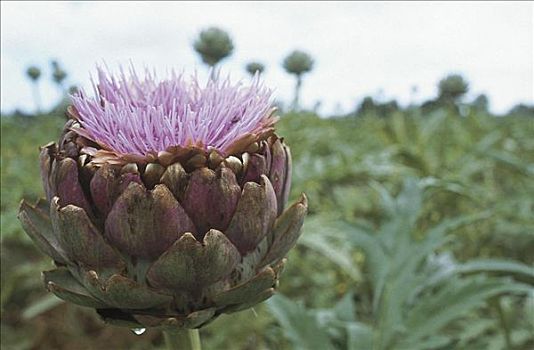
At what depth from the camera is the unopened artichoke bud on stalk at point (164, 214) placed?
47cm

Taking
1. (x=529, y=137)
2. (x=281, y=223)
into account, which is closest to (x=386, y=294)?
(x=281, y=223)

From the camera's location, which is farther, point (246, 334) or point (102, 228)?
point (246, 334)

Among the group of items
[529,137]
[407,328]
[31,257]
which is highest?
[407,328]

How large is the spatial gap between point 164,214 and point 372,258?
39cm

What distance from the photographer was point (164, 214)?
1.54ft

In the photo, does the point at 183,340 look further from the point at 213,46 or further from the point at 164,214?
the point at 213,46

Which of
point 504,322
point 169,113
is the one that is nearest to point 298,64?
point 504,322

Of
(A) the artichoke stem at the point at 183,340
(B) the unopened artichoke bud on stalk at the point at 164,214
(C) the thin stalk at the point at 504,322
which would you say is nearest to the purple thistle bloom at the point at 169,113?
(B) the unopened artichoke bud on stalk at the point at 164,214

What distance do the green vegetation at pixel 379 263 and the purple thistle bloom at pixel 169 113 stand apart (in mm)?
134

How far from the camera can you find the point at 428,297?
0.76 metres

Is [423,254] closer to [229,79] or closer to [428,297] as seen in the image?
[428,297]

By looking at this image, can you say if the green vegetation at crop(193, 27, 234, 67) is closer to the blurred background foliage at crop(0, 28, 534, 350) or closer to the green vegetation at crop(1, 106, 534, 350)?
the blurred background foliage at crop(0, 28, 534, 350)

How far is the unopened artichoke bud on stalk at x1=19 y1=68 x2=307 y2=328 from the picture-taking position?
474mm

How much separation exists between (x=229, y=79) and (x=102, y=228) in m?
0.14
